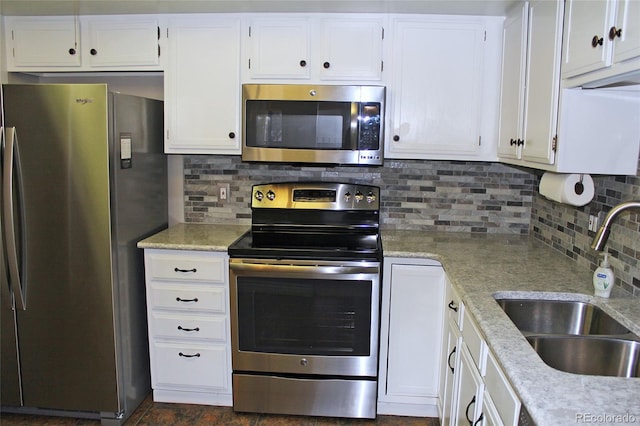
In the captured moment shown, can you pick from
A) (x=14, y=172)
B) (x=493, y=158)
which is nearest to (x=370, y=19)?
(x=493, y=158)

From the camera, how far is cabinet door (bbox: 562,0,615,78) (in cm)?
146

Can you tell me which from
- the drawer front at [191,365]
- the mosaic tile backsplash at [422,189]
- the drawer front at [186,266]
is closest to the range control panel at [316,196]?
the mosaic tile backsplash at [422,189]

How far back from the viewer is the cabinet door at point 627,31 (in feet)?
4.26

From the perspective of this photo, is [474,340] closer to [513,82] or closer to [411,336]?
[411,336]

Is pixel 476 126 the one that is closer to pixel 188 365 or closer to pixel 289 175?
pixel 289 175

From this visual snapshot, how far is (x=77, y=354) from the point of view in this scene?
2.47 m

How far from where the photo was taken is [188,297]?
258cm

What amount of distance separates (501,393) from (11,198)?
88.1 inches

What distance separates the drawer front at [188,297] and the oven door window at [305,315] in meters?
0.13

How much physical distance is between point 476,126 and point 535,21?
65cm


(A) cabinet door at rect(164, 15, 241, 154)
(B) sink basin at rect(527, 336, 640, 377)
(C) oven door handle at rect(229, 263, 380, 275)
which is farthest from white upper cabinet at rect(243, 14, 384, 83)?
(B) sink basin at rect(527, 336, 640, 377)

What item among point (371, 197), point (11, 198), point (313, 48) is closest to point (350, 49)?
point (313, 48)

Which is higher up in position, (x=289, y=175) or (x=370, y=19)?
(x=370, y=19)

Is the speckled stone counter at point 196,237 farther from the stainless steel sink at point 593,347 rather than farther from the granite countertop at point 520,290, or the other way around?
the stainless steel sink at point 593,347
